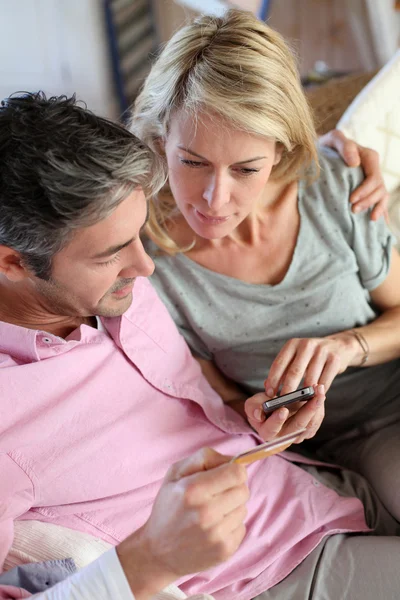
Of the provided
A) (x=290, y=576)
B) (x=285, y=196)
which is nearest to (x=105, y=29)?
(x=285, y=196)

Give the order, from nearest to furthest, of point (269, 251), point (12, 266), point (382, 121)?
point (12, 266) → point (269, 251) → point (382, 121)

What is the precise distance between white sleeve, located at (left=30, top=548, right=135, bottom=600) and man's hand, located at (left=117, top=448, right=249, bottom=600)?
12 millimetres

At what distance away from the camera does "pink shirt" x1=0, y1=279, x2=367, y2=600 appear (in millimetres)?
1080

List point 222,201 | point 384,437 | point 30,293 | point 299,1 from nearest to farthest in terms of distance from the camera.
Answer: point 30,293, point 222,201, point 384,437, point 299,1

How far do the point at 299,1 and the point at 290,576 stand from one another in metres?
3.15

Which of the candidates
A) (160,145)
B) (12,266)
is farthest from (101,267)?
(160,145)

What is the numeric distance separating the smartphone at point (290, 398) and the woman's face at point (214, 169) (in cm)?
38

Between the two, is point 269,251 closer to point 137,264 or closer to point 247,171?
point 247,171

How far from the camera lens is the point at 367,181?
4.69 ft

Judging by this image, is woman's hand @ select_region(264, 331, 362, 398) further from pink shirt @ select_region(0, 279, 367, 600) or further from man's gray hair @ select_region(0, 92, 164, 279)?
man's gray hair @ select_region(0, 92, 164, 279)

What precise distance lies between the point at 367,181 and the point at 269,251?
254 millimetres

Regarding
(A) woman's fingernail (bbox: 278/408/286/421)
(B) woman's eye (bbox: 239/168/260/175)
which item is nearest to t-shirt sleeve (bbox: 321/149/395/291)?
(B) woman's eye (bbox: 239/168/260/175)

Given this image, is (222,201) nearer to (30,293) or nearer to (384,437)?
(30,293)

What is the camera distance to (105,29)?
4.05 meters
